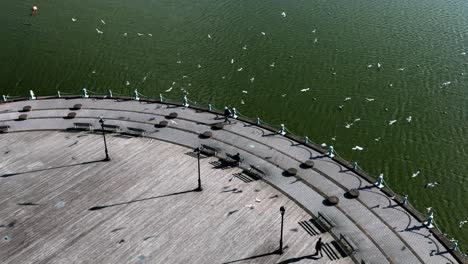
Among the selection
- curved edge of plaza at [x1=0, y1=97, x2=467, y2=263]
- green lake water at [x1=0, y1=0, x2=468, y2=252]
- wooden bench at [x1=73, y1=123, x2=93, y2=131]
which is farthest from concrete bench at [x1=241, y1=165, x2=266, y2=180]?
wooden bench at [x1=73, y1=123, x2=93, y2=131]

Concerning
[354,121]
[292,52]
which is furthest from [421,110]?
[292,52]

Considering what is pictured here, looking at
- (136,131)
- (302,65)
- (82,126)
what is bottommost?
(136,131)

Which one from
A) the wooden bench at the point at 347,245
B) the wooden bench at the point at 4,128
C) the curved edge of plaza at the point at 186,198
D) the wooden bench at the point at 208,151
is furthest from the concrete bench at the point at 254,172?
the wooden bench at the point at 4,128

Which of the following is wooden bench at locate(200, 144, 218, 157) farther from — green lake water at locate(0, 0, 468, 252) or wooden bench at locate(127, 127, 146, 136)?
green lake water at locate(0, 0, 468, 252)

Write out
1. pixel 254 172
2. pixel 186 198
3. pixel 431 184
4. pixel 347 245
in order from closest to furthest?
1. pixel 347 245
2. pixel 186 198
3. pixel 254 172
4. pixel 431 184

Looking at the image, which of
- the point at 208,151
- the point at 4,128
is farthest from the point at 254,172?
the point at 4,128

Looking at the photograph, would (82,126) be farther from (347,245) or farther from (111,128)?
(347,245)

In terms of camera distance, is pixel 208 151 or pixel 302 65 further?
pixel 302 65
